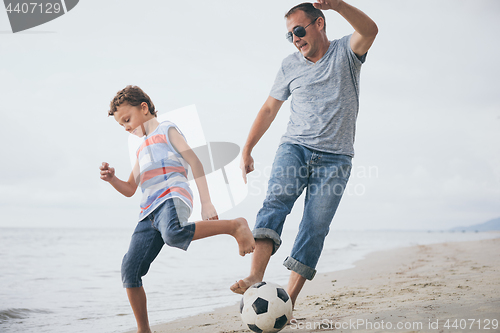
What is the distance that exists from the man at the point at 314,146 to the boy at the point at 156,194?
0.34m

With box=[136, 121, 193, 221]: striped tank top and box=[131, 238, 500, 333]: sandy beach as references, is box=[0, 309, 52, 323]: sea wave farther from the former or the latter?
box=[136, 121, 193, 221]: striped tank top

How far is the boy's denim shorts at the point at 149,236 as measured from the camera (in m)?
2.62

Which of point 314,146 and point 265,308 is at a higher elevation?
point 314,146

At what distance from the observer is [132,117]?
3064 mm

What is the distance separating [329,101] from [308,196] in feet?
2.36

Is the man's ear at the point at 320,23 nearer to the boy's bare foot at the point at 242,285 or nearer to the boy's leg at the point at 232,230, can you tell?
the boy's leg at the point at 232,230

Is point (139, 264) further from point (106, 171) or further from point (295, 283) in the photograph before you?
point (295, 283)

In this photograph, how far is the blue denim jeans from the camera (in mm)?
2795

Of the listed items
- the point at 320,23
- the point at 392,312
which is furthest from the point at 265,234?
the point at 320,23

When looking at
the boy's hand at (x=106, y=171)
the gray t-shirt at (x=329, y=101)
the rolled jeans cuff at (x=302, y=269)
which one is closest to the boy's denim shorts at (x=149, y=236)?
the boy's hand at (x=106, y=171)

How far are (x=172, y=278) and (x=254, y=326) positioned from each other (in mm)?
4786

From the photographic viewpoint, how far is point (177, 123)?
3.27 metres

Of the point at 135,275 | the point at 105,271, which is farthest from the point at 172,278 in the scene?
the point at 135,275

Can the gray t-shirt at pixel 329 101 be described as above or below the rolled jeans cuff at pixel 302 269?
above
